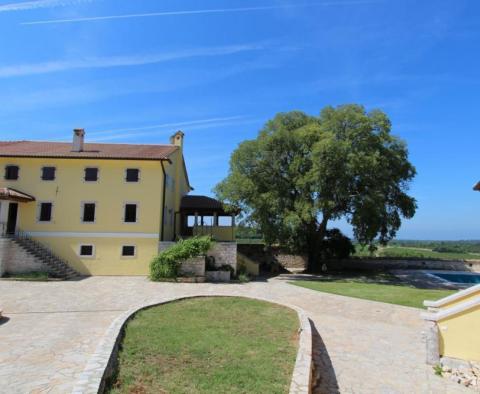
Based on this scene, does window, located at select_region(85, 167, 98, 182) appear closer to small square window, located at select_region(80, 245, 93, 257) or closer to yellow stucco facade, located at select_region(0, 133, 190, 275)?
yellow stucco facade, located at select_region(0, 133, 190, 275)

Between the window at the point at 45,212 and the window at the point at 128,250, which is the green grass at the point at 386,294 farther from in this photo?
the window at the point at 45,212

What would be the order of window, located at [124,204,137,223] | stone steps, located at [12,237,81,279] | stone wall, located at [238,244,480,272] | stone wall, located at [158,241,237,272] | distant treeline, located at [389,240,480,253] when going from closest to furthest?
stone steps, located at [12,237,81,279], stone wall, located at [158,241,237,272], window, located at [124,204,137,223], stone wall, located at [238,244,480,272], distant treeline, located at [389,240,480,253]

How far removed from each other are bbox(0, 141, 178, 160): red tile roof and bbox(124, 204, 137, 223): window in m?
2.93

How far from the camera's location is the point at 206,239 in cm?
1914

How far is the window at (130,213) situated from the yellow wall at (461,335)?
17.2m

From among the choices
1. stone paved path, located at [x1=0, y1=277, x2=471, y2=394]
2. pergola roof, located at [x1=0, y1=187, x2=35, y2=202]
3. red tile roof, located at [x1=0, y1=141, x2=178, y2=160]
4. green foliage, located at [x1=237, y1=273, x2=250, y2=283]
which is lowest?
stone paved path, located at [x1=0, y1=277, x2=471, y2=394]

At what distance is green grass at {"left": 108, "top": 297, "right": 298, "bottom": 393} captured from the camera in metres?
5.45

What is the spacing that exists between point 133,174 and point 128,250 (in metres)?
4.66

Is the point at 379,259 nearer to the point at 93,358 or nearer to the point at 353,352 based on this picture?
the point at 353,352

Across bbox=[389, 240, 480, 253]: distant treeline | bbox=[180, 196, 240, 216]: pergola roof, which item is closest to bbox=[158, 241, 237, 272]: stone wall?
bbox=[180, 196, 240, 216]: pergola roof

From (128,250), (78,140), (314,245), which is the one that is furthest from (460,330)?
(78,140)

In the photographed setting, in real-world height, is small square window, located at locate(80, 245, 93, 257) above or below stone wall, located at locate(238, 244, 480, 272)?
above

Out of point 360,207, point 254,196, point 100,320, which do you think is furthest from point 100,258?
point 360,207

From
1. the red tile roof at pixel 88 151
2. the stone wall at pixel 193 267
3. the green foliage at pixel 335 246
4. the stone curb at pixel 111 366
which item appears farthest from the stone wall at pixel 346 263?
the stone curb at pixel 111 366
